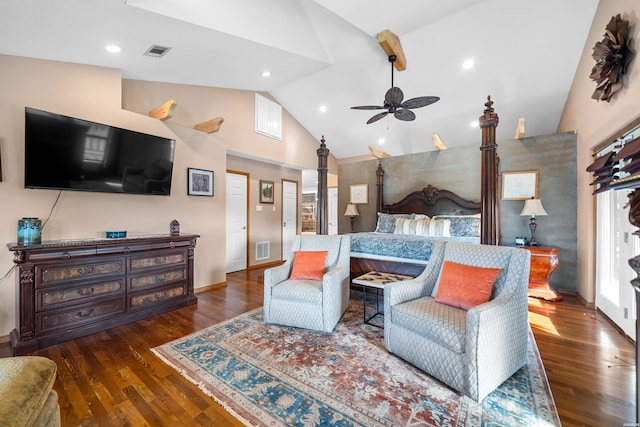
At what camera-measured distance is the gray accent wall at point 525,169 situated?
3934mm

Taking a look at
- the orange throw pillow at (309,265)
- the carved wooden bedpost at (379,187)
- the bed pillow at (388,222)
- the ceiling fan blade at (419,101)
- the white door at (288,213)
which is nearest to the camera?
the orange throw pillow at (309,265)

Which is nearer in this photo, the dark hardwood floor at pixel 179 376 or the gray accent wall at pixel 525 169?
the dark hardwood floor at pixel 179 376

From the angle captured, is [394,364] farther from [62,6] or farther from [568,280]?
[62,6]

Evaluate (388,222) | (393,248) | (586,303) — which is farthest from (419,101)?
(586,303)

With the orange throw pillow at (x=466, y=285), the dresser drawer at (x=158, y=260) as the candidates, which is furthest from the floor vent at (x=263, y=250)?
the orange throw pillow at (x=466, y=285)

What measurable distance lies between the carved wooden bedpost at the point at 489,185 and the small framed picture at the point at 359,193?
329cm

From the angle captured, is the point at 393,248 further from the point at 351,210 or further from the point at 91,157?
the point at 91,157

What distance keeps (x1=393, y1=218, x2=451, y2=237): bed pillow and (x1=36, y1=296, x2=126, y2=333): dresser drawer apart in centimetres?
402

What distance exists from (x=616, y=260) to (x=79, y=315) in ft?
18.4

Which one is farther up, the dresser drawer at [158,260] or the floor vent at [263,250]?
the dresser drawer at [158,260]

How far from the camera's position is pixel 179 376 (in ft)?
6.63

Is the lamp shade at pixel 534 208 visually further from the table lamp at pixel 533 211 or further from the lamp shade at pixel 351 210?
the lamp shade at pixel 351 210

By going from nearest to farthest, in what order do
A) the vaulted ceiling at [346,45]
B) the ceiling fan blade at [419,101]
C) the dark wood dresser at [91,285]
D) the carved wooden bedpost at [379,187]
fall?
the dark wood dresser at [91,285], the vaulted ceiling at [346,45], the ceiling fan blade at [419,101], the carved wooden bedpost at [379,187]

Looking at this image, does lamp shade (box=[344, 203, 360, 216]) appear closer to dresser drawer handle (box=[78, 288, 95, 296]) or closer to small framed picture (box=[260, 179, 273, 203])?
small framed picture (box=[260, 179, 273, 203])
